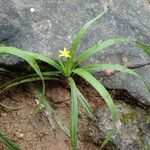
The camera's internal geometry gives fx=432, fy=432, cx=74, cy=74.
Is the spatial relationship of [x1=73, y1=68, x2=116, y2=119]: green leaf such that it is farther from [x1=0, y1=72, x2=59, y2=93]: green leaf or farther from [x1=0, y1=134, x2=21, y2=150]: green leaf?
[x1=0, y1=134, x2=21, y2=150]: green leaf

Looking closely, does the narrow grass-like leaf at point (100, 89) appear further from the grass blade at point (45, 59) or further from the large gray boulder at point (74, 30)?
the large gray boulder at point (74, 30)

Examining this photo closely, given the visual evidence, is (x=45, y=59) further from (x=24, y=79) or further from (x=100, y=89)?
(x=100, y=89)

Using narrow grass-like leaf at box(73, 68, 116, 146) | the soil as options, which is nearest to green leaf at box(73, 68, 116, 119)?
narrow grass-like leaf at box(73, 68, 116, 146)

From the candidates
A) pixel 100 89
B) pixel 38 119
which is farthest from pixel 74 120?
pixel 38 119

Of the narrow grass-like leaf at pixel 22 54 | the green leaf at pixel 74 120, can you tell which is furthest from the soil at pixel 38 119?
the narrow grass-like leaf at pixel 22 54

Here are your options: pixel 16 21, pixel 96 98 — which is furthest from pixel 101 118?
pixel 16 21

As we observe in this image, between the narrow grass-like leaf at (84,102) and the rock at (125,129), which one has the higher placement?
the narrow grass-like leaf at (84,102)
